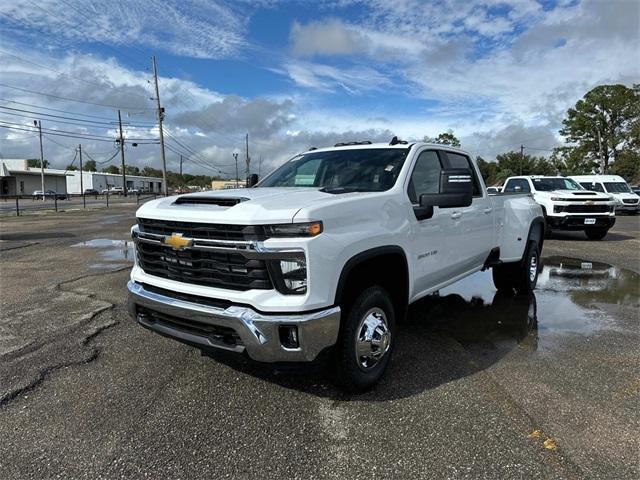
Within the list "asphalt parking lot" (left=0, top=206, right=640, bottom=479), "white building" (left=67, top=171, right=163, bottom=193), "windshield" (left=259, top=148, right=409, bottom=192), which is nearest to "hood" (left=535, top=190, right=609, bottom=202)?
"asphalt parking lot" (left=0, top=206, right=640, bottom=479)

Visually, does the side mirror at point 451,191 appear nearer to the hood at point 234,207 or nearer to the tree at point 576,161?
the hood at point 234,207

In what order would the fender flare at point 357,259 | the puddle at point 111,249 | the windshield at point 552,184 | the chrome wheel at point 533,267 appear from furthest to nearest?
1. the windshield at point 552,184
2. the puddle at point 111,249
3. the chrome wheel at point 533,267
4. the fender flare at point 357,259

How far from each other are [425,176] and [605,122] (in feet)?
234

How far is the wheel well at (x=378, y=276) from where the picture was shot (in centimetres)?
332

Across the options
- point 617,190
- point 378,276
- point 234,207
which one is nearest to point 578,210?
point 378,276

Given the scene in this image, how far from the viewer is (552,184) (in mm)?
14789

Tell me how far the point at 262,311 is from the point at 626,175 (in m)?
69.6

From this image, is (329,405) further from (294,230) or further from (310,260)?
(294,230)

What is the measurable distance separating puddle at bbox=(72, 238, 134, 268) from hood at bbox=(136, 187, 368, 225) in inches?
235

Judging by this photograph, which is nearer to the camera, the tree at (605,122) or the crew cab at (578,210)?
the crew cab at (578,210)

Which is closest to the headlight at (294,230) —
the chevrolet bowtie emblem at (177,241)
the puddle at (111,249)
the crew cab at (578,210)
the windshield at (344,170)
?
the chevrolet bowtie emblem at (177,241)

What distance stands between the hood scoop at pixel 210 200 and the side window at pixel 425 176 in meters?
1.53

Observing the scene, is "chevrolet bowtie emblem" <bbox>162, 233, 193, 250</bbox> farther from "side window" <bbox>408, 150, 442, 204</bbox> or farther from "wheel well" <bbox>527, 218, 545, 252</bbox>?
"wheel well" <bbox>527, 218, 545, 252</bbox>

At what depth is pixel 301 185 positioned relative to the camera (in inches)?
185
